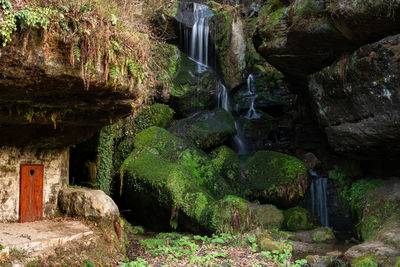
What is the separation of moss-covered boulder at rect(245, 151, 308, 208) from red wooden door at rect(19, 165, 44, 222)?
7.40 m

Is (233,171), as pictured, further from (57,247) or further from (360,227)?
(57,247)

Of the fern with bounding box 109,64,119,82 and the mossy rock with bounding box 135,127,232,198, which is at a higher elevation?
the fern with bounding box 109,64,119,82

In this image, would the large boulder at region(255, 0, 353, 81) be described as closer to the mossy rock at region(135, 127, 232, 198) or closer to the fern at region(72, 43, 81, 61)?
the mossy rock at region(135, 127, 232, 198)

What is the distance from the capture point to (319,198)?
42.4ft

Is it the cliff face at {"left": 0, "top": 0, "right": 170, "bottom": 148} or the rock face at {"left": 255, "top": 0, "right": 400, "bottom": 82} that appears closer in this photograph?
the cliff face at {"left": 0, "top": 0, "right": 170, "bottom": 148}

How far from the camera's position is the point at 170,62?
16.6 metres

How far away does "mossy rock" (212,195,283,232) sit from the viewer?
9.67 meters

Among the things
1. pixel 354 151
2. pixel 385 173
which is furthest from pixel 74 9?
pixel 385 173

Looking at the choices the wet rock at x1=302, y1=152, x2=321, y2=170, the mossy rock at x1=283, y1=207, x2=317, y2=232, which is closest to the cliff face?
the mossy rock at x1=283, y1=207, x2=317, y2=232

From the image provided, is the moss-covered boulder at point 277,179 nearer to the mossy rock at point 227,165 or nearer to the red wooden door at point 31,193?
the mossy rock at point 227,165

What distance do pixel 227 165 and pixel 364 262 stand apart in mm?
6588

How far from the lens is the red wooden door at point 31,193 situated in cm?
707

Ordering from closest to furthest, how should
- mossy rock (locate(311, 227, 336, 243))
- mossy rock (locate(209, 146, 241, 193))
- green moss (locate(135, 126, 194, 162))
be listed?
mossy rock (locate(311, 227, 336, 243)) → green moss (locate(135, 126, 194, 162)) → mossy rock (locate(209, 146, 241, 193))

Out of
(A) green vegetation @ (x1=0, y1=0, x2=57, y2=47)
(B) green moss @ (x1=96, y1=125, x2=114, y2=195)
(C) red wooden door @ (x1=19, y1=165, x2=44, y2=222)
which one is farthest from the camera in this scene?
(B) green moss @ (x1=96, y1=125, x2=114, y2=195)
